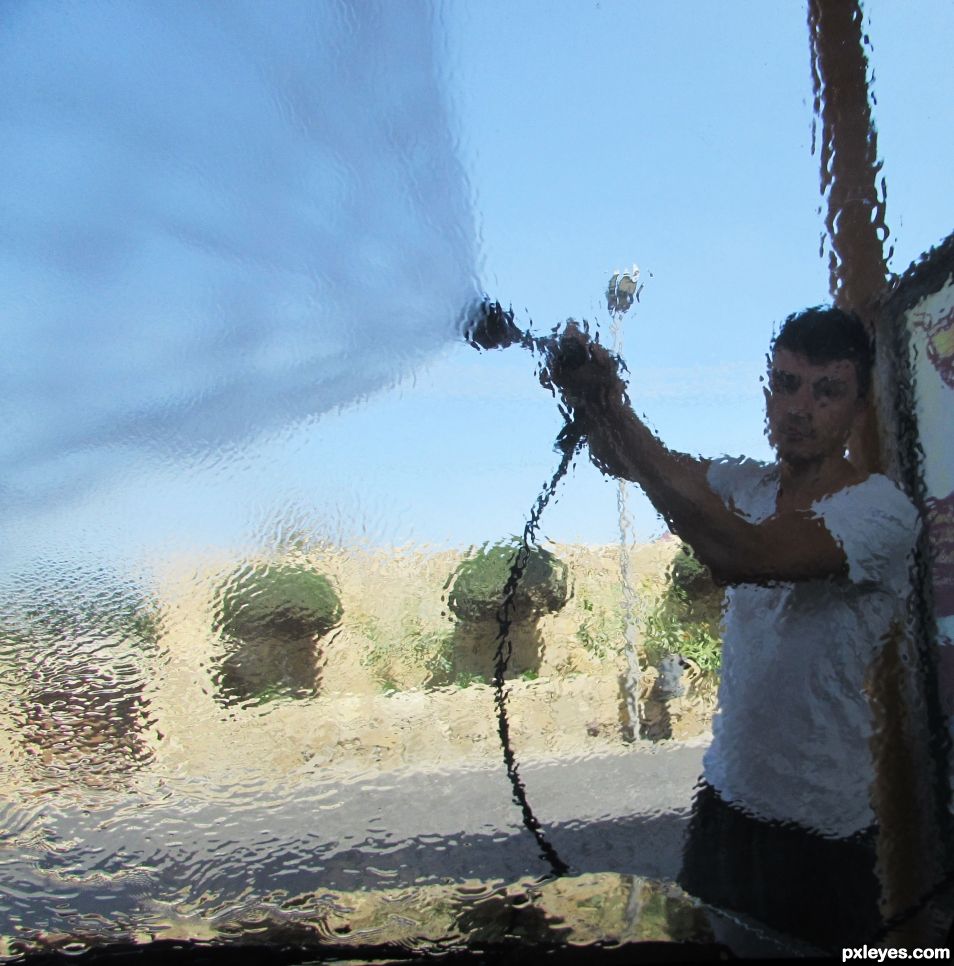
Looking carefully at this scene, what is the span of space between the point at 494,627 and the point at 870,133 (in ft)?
2.49

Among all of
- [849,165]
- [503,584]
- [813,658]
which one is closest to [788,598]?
[813,658]

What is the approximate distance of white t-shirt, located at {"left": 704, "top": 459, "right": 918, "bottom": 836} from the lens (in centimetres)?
94

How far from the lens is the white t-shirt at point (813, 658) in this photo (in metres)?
0.94

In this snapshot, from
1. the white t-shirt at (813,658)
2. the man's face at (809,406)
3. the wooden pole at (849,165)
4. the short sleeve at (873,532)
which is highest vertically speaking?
the wooden pole at (849,165)

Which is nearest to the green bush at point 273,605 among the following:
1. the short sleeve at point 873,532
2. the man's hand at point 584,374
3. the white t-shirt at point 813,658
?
the man's hand at point 584,374

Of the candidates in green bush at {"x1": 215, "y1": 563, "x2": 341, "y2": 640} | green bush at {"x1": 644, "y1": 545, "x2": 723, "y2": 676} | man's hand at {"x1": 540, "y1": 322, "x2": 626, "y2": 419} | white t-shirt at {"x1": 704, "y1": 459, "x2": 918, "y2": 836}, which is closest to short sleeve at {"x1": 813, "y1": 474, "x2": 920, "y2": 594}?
white t-shirt at {"x1": 704, "y1": 459, "x2": 918, "y2": 836}

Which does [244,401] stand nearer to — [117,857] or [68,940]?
[117,857]

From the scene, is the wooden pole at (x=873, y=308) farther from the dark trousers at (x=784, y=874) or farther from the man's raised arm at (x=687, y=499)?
the man's raised arm at (x=687, y=499)

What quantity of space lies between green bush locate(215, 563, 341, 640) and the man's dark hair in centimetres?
62

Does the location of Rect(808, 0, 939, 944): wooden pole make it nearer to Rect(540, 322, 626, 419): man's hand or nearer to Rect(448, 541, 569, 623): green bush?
Rect(540, 322, 626, 419): man's hand

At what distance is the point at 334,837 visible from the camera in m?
0.92

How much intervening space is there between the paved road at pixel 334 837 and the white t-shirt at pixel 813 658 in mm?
83

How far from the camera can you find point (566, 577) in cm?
96

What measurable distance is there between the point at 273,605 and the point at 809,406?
688 mm
